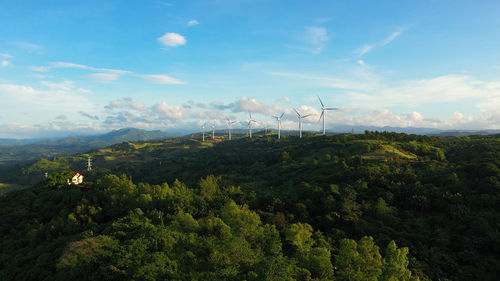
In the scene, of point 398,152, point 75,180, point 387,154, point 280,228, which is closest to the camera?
point 280,228

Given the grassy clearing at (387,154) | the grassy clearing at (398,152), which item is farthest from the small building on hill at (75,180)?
the grassy clearing at (398,152)

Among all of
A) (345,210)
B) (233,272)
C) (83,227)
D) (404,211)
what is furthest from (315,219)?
(83,227)

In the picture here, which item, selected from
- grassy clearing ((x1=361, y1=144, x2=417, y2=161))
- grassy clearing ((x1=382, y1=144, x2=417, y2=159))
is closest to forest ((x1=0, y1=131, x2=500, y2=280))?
grassy clearing ((x1=361, y1=144, x2=417, y2=161))

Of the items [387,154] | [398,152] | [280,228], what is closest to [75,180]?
[280,228]

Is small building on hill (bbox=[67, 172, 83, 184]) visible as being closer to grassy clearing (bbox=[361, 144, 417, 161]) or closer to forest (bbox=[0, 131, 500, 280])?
forest (bbox=[0, 131, 500, 280])

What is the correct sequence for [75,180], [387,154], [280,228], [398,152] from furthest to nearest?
[398,152] → [387,154] → [75,180] → [280,228]

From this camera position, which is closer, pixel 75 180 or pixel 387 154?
pixel 75 180

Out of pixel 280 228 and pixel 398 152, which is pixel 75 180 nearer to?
pixel 280 228

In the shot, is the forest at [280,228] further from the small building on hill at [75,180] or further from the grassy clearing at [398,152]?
the grassy clearing at [398,152]

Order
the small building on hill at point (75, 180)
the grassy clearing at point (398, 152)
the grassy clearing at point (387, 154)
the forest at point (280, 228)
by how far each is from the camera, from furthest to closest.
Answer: the grassy clearing at point (398, 152) < the grassy clearing at point (387, 154) < the small building on hill at point (75, 180) < the forest at point (280, 228)
